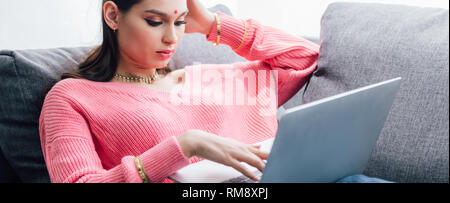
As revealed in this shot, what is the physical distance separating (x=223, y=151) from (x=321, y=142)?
18 centimetres

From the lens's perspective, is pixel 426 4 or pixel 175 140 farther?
pixel 426 4

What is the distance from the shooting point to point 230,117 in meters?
1.03

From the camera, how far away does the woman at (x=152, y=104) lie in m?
0.70

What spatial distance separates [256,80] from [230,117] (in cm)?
17

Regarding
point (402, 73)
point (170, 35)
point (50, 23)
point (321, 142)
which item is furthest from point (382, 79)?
point (50, 23)

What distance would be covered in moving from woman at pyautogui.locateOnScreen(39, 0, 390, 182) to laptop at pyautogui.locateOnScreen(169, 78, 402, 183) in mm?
A: 48

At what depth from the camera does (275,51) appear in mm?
1122

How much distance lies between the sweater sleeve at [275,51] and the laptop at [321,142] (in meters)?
0.39

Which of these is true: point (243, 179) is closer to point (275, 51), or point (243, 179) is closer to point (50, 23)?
point (275, 51)

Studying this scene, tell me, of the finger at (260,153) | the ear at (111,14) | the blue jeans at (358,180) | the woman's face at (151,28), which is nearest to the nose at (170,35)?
the woman's face at (151,28)

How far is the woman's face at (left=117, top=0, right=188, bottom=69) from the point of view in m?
0.85

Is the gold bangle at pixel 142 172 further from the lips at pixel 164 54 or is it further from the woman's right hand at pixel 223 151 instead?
the lips at pixel 164 54
